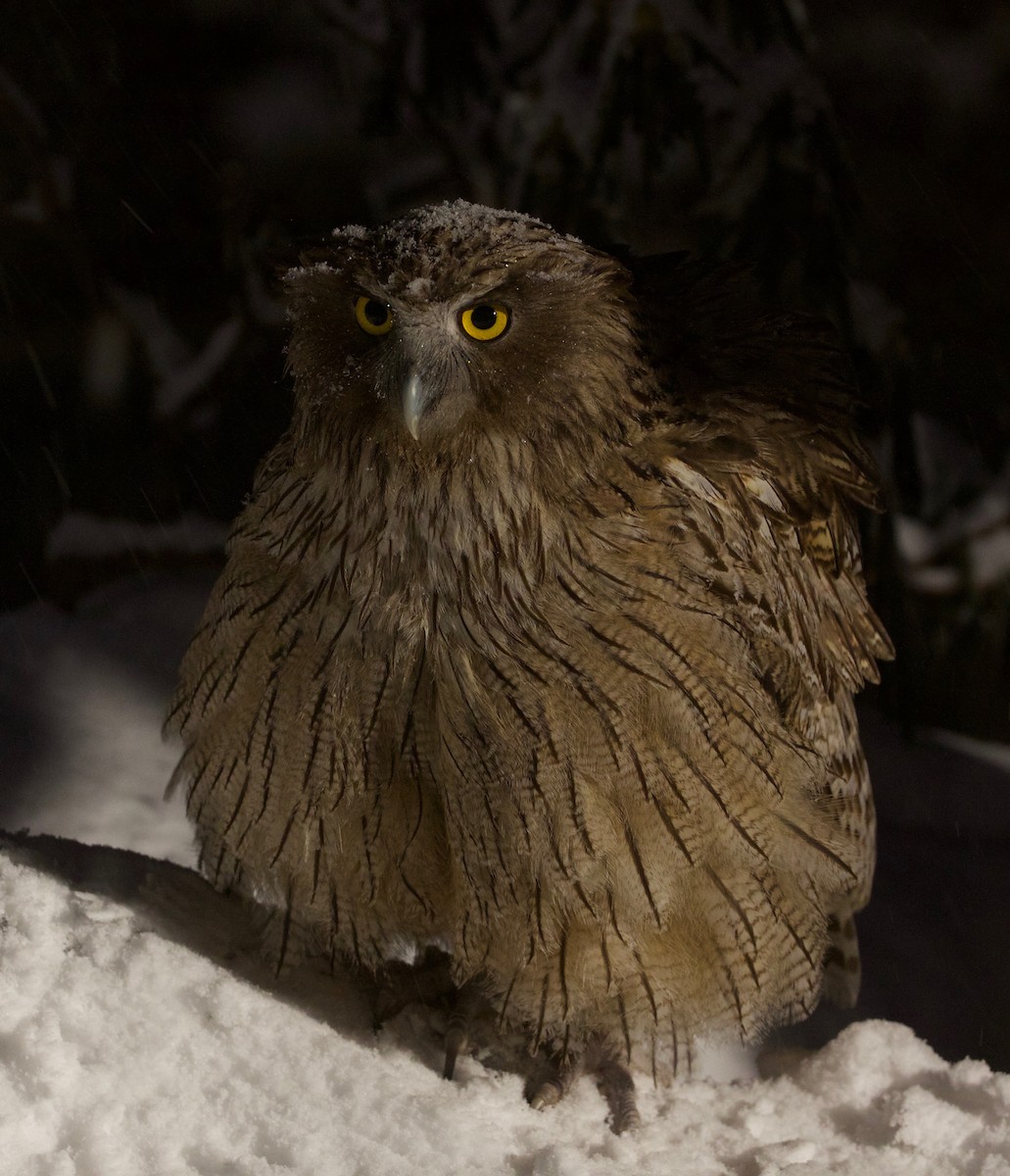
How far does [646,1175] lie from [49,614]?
7.39ft

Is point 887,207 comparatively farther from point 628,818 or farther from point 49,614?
point 49,614

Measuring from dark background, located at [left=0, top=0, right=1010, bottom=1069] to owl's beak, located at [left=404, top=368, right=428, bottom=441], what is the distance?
1.01 m

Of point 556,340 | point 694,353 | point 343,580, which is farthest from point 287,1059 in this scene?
point 694,353

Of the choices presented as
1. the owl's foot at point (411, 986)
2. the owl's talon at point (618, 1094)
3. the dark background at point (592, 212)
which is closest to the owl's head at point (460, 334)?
the dark background at point (592, 212)

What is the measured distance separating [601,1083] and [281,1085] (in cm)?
61

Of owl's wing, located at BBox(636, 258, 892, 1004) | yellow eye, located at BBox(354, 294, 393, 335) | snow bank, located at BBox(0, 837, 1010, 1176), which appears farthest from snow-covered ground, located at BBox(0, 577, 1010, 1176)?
yellow eye, located at BBox(354, 294, 393, 335)

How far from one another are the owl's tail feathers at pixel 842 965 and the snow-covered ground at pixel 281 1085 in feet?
0.43

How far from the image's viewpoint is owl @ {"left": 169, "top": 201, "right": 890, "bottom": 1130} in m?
1.48

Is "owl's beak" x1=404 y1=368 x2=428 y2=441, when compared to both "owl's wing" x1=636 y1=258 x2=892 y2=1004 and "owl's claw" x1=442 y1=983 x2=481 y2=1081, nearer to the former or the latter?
"owl's wing" x1=636 y1=258 x2=892 y2=1004

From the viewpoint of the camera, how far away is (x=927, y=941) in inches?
107

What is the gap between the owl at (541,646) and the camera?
1.48m

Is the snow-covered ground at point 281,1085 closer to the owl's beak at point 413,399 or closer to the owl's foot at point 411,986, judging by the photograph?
the owl's foot at point 411,986

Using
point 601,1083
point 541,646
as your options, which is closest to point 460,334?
point 541,646

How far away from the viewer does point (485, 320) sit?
4.70 ft
